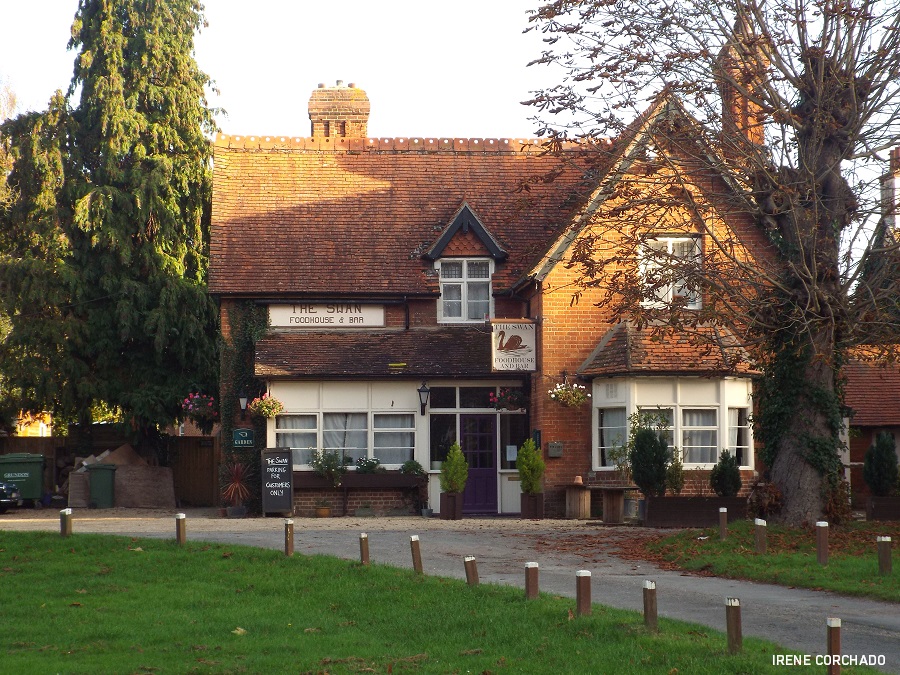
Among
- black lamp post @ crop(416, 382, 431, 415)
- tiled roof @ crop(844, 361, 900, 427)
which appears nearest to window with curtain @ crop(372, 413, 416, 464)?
black lamp post @ crop(416, 382, 431, 415)

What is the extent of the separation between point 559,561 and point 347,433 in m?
10.9

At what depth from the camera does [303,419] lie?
25.8m

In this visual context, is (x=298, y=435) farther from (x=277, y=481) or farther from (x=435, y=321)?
(x=435, y=321)

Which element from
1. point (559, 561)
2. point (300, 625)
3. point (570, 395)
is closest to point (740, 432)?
point (570, 395)

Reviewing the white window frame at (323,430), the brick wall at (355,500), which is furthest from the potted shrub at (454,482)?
the white window frame at (323,430)

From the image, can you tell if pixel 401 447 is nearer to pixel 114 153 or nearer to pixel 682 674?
pixel 114 153

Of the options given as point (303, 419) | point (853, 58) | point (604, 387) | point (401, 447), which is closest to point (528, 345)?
point (604, 387)

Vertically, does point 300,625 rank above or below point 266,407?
below

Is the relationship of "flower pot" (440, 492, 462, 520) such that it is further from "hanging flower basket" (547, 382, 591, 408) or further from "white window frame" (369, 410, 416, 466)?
"hanging flower basket" (547, 382, 591, 408)

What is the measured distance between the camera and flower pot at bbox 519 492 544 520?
23812 millimetres

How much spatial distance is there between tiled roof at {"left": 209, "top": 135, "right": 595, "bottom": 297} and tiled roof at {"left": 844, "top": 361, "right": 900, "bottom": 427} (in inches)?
344

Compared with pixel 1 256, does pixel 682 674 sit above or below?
below

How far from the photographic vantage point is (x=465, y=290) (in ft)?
88.9

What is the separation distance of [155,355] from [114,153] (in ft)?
18.5
